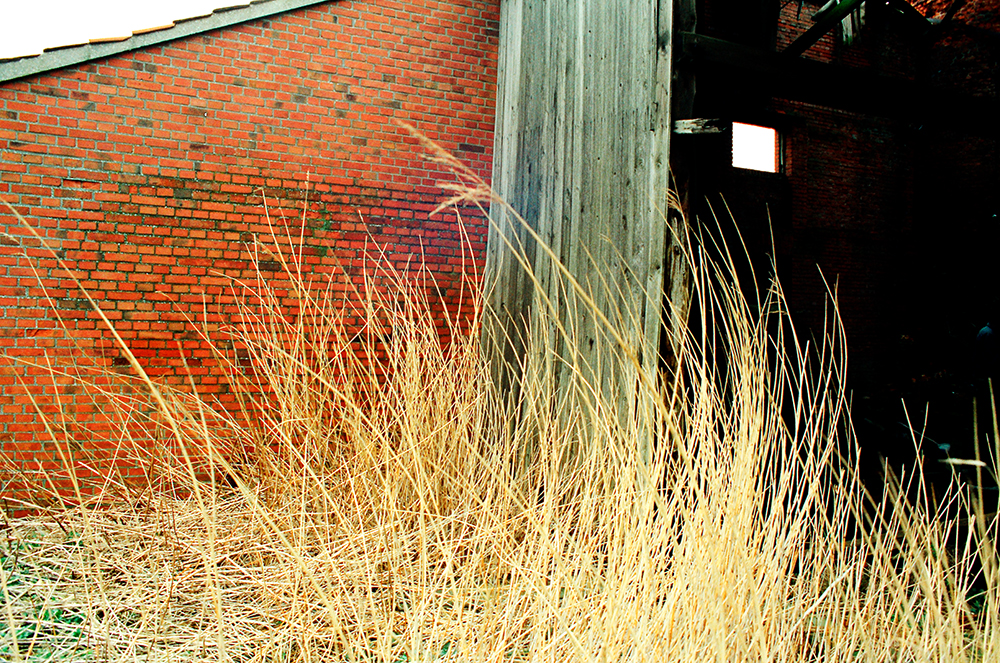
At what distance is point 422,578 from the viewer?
1322 mm

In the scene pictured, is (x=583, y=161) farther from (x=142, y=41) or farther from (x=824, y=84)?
(x=142, y=41)

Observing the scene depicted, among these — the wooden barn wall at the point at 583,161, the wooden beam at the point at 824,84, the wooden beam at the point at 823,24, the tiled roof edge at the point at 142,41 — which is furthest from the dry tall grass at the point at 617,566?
the wooden beam at the point at 823,24

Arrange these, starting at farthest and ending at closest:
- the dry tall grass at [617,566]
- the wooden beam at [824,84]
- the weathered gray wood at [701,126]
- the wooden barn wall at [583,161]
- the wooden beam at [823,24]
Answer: the wooden beam at [823,24] → the wooden beam at [824,84] → the wooden barn wall at [583,161] → the weathered gray wood at [701,126] → the dry tall grass at [617,566]

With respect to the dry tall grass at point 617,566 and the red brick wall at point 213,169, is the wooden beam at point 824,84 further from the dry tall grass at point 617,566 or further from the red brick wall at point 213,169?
the red brick wall at point 213,169

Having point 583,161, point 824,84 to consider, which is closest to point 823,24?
point 824,84

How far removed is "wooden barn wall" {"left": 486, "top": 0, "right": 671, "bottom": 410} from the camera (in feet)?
8.05

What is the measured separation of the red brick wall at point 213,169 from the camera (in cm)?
338

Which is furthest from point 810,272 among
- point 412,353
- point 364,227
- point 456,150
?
point 412,353

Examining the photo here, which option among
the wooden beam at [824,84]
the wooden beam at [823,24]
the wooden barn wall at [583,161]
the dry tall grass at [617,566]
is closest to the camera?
the dry tall grass at [617,566]

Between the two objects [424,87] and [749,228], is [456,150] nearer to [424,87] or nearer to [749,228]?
[424,87]

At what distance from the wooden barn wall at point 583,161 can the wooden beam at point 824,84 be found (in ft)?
1.04

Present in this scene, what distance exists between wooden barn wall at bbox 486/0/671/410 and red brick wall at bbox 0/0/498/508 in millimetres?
453

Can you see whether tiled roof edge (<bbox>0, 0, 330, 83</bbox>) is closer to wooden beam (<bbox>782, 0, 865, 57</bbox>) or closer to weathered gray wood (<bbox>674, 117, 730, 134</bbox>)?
weathered gray wood (<bbox>674, 117, 730, 134</bbox>)

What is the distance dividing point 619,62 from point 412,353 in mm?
1685
